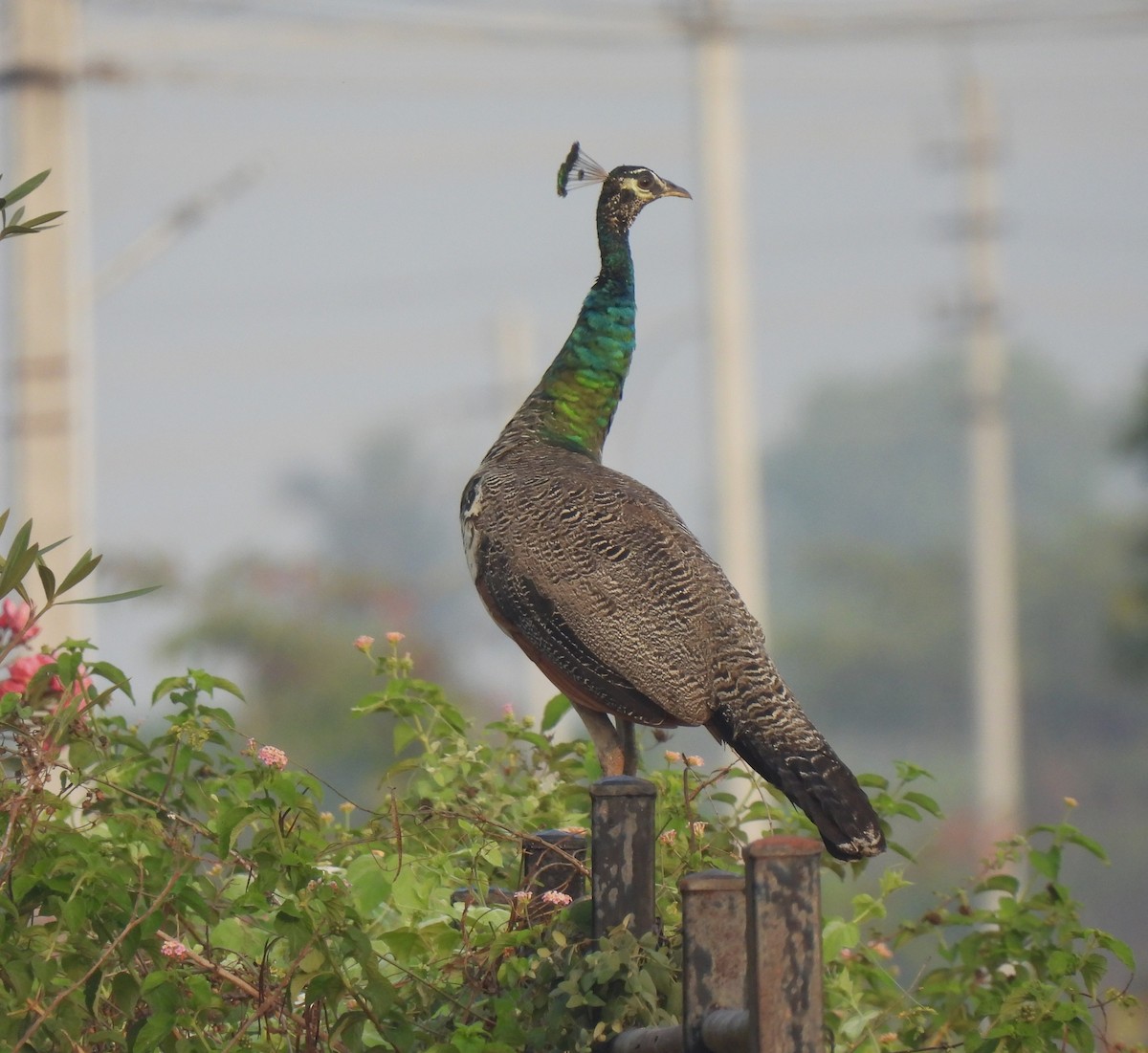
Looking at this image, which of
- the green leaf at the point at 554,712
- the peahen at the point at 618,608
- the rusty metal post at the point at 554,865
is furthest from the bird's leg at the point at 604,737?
the rusty metal post at the point at 554,865

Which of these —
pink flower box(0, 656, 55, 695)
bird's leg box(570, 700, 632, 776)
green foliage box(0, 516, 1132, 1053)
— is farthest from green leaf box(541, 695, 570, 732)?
pink flower box(0, 656, 55, 695)

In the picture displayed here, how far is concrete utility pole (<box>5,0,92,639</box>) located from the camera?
1231 cm

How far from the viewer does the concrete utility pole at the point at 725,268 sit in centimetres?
1716

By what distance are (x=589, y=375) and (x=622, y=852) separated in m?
2.72

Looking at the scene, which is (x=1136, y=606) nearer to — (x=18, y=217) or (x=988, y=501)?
(x=988, y=501)

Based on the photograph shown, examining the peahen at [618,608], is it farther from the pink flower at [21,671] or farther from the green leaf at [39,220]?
the green leaf at [39,220]

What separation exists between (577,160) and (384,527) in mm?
82679

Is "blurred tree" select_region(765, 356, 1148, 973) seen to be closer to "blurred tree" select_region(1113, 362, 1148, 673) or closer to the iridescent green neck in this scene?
"blurred tree" select_region(1113, 362, 1148, 673)

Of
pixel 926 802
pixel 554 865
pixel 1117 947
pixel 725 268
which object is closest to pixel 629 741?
pixel 926 802

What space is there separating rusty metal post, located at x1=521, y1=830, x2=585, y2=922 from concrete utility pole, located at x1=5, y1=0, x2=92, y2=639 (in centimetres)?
895

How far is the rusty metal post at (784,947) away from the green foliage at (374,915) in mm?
586

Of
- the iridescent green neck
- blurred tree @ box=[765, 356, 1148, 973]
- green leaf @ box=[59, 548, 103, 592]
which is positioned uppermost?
the iridescent green neck

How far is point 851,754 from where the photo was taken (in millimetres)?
64375

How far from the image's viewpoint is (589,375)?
5664mm
